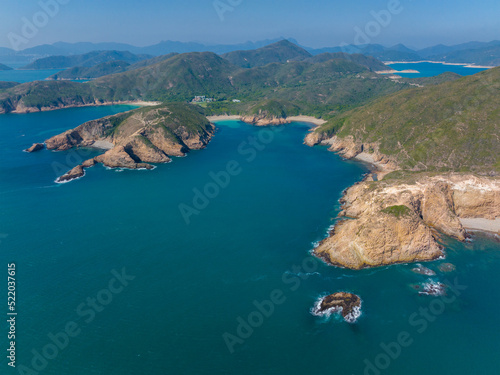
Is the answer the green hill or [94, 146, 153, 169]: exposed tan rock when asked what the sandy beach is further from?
[94, 146, 153, 169]: exposed tan rock

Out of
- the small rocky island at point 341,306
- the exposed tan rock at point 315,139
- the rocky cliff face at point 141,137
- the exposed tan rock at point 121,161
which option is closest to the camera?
the small rocky island at point 341,306

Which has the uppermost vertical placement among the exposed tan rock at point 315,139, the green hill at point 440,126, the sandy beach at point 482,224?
the green hill at point 440,126

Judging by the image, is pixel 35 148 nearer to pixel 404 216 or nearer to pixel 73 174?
pixel 73 174

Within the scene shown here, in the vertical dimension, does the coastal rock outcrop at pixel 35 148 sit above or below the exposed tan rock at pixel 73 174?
above

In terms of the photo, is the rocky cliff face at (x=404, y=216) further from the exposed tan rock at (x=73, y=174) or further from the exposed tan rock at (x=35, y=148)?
the exposed tan rock at (x=35, y=148)

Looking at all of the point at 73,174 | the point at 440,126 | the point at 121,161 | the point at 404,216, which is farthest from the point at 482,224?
the point at 73,174

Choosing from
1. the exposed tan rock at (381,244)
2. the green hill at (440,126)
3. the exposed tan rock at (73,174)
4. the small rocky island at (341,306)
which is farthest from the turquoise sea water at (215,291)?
the green hill at (440,126)
